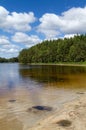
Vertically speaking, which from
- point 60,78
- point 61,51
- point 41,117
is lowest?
point 41,117

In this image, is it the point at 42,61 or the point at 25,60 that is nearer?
the point at 42,61

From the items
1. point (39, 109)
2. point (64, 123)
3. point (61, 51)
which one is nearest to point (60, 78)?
point (39, 109)

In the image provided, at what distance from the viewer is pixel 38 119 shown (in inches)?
499

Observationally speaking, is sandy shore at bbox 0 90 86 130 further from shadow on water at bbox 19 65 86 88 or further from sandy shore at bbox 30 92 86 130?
shadow on water at bbox 19 65 86 88

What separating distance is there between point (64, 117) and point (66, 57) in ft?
377

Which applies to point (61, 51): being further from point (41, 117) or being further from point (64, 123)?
point (64, 123)

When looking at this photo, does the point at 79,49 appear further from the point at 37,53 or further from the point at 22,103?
the point at 22,103

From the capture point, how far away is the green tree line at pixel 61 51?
115m

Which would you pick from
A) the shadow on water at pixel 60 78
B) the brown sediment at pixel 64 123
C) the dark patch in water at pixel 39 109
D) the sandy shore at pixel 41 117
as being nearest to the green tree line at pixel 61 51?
the shadow on water at pixel 60 78

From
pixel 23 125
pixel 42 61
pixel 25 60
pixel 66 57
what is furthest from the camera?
pixel 25 60

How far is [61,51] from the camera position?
433 ft

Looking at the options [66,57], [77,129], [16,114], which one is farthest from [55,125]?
[66,57]

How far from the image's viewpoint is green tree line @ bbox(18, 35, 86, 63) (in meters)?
115

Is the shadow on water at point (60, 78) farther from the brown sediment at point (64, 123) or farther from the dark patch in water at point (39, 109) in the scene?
the brown sediment at point (64, 123)
